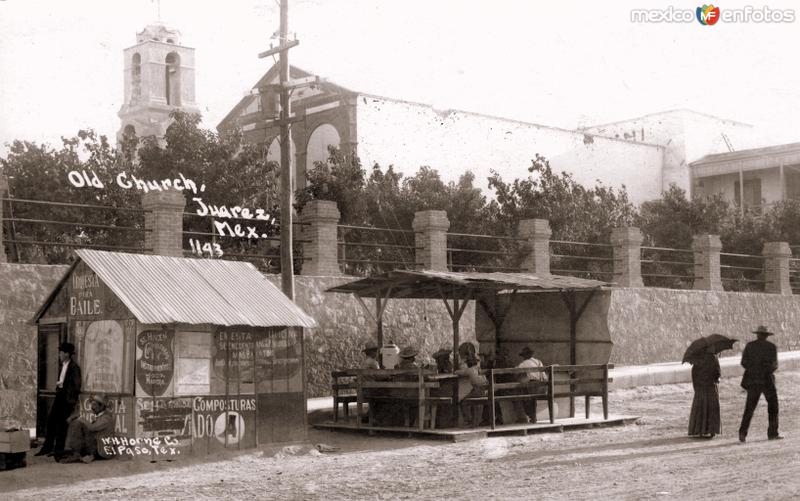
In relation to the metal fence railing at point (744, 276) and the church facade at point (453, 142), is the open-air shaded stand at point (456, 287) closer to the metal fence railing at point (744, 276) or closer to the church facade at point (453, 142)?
the metal fence railing at point (744, 276)

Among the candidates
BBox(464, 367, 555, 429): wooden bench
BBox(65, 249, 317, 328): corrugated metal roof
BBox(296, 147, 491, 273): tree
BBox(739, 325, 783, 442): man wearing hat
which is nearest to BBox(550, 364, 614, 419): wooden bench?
BBox(464, 367, 555, 429): wooden bench

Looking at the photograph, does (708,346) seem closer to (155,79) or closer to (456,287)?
(456,287)

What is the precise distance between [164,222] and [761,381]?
36.6 feet

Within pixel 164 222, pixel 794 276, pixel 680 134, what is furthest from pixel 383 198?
pixel 680 134

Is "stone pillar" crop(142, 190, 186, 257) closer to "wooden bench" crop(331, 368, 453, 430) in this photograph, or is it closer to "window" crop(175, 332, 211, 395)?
"wooden bench" crop(331, 368, 453, 430)

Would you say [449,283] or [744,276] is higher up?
[744,276]

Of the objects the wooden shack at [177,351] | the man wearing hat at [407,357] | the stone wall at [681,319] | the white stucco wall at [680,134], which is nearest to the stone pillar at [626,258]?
the stone wall at [681,319]

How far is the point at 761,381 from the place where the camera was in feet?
51.1

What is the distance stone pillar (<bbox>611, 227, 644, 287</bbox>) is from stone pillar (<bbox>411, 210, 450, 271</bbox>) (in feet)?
22.6

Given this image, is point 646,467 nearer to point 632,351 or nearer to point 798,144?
point 632,351

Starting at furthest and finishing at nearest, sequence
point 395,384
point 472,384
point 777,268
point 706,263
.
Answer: point 777,268
point 706,263
point 472,384
point 395,384

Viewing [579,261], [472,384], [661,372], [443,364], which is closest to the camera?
[472,384]

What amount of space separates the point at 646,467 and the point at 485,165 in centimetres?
3617

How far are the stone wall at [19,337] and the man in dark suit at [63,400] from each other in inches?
107
